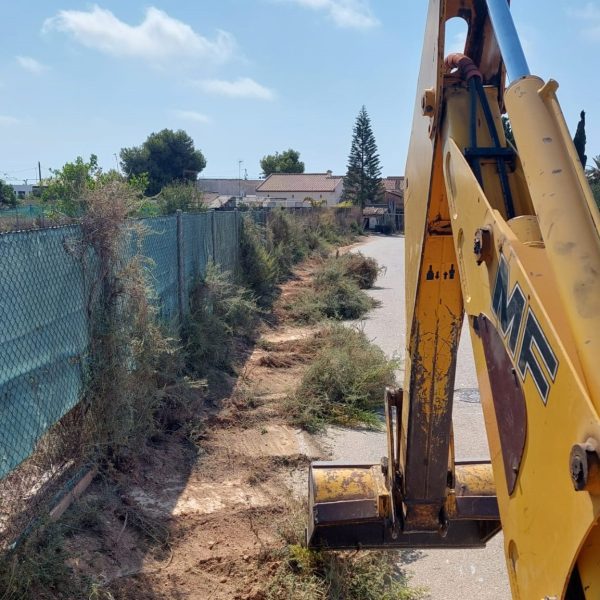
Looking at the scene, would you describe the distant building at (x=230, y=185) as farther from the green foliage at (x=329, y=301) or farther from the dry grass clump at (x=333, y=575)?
the dry grass clump at (x=333, y=575)

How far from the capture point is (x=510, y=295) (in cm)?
165

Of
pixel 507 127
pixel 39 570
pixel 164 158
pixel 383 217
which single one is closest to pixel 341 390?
pixel 39 570

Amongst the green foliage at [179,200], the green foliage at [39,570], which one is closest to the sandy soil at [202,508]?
the green foliage at [39,570]

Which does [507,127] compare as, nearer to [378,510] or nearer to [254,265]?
[378,510]

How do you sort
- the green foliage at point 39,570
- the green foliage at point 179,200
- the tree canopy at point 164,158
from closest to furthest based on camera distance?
1. the green foliage at point 39,570
2. the green foliage at point 179,200
3. the tree canopy at point 164,158

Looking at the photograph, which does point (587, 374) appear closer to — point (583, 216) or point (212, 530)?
point (583, 216)

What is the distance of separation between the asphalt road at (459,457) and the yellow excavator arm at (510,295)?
3.63 ft

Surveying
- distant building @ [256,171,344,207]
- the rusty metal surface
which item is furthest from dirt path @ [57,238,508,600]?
distant building @ [256,171,344,207]

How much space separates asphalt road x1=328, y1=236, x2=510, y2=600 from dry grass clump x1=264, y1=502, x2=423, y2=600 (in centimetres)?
20

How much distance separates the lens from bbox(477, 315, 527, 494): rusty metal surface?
5.35ft

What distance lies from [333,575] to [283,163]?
322 feet

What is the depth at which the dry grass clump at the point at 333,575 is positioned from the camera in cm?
378

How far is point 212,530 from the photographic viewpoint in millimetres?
4598

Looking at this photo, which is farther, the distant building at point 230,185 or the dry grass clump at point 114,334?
the distant building at point 230,185
